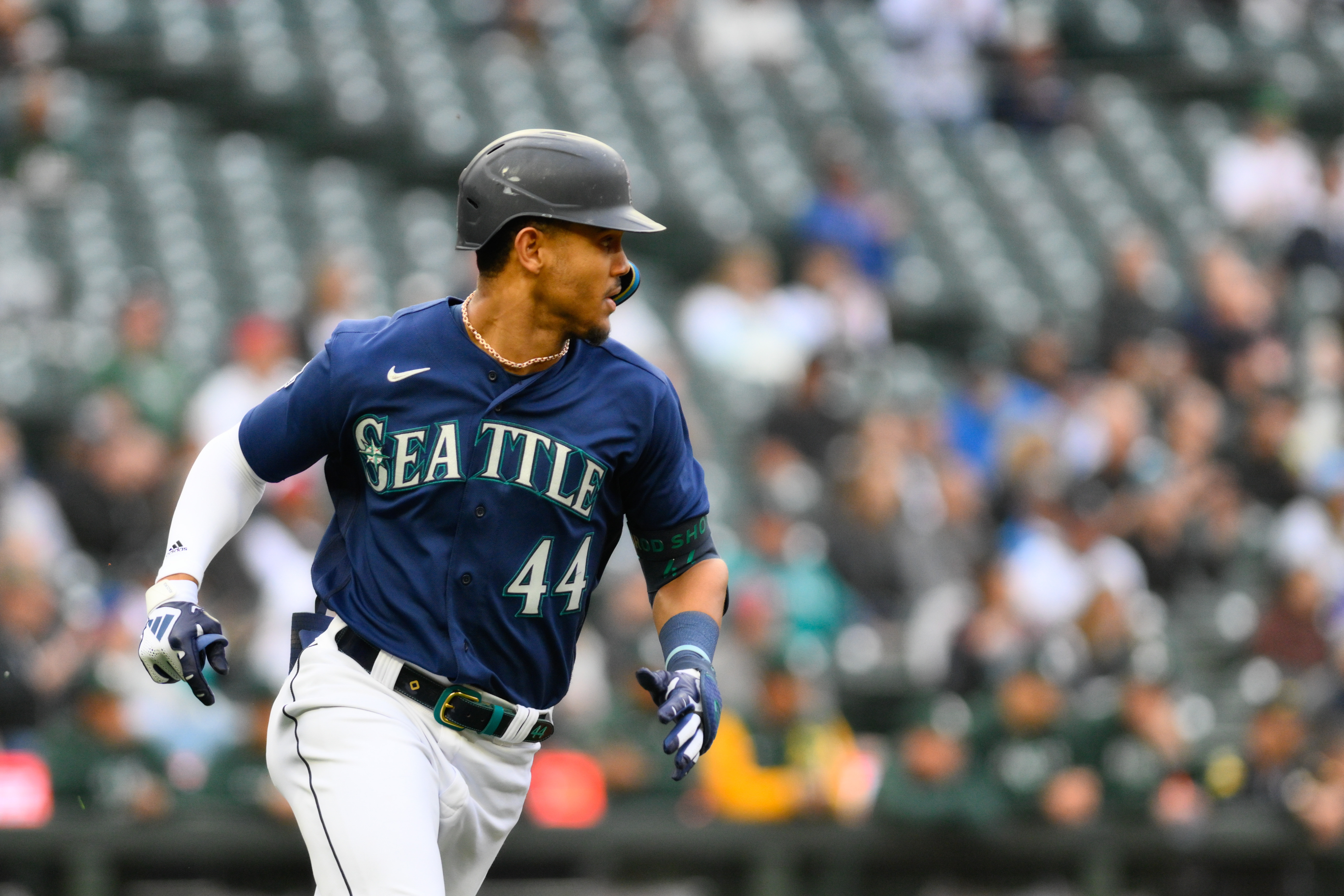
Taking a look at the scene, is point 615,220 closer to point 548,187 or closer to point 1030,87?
point 548,187

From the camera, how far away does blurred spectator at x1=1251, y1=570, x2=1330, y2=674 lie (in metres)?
10.3

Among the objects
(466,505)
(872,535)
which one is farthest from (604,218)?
(872,535)

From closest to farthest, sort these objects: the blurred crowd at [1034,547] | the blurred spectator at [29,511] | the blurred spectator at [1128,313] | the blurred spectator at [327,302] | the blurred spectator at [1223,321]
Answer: the blurred spectator at [29,511], the blurred crowd at [1034,547], the blurred spectator at [327,302], the blurred spectator at [1128,313], the blurred spectator at [1223,321]

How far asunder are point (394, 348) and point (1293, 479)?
29.9 ft

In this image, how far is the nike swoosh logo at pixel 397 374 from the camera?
12.4ft

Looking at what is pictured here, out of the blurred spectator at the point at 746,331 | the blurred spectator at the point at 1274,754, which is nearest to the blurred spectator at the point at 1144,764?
the blurred spectator at the point at 1274,754

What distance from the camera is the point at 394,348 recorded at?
12.5 feet

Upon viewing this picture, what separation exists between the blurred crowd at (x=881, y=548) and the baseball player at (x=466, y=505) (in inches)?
162

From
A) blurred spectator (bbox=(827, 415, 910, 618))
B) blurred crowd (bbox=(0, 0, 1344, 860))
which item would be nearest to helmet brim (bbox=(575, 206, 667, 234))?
blurred crowd (bbox=(0, 0, 1344, 860))

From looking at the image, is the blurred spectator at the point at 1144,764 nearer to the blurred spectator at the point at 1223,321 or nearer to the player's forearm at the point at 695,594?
the blurred spectator at the point at 1223,321

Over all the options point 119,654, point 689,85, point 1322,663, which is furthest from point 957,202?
point 119,654

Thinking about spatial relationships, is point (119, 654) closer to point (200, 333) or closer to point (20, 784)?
point (20, 784)

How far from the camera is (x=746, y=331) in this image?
37.6 ft

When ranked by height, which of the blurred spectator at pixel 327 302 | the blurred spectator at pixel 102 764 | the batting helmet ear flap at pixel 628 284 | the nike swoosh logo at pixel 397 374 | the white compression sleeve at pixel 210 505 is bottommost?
the blurred spectator at pixel 102 764
